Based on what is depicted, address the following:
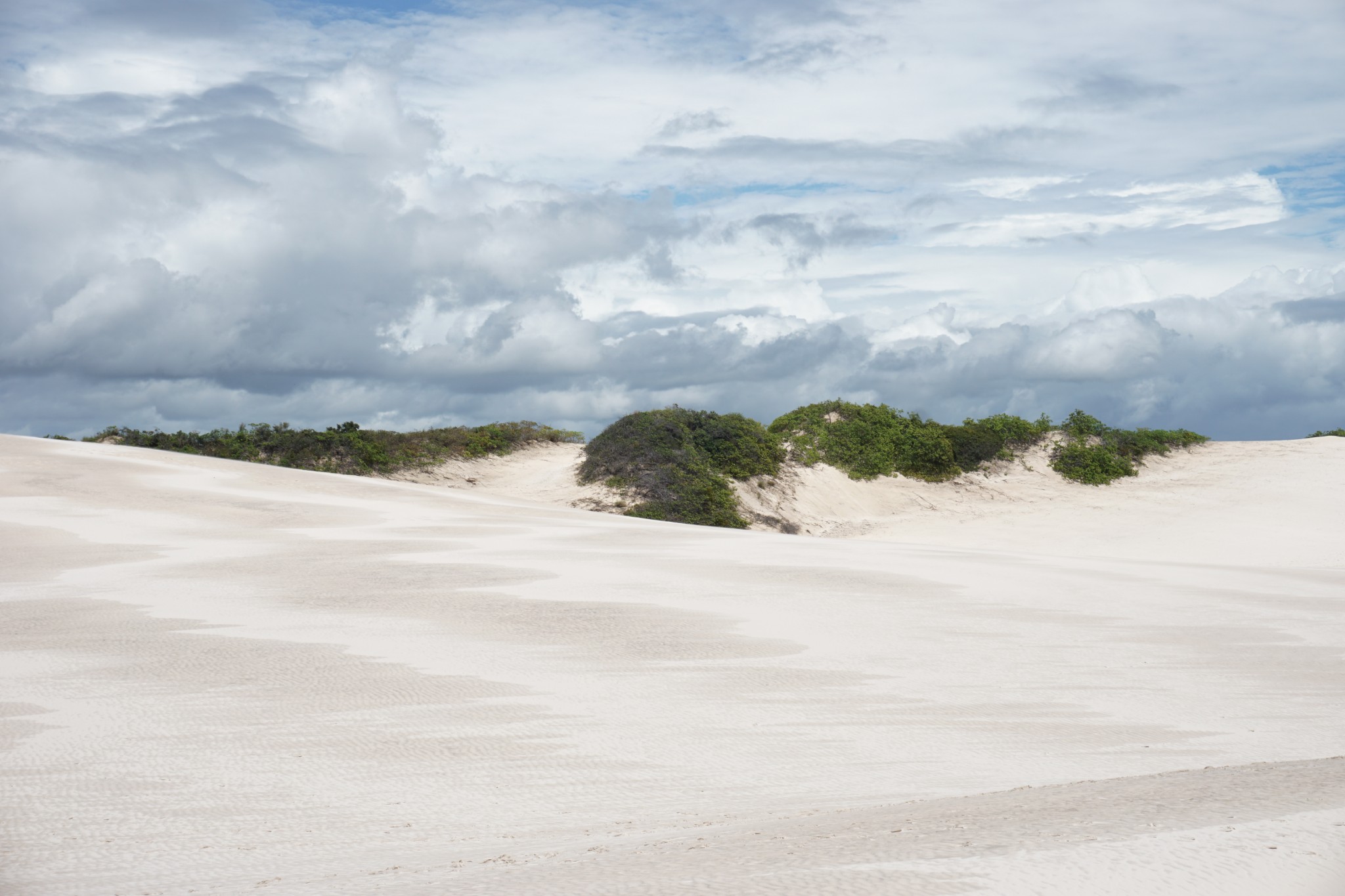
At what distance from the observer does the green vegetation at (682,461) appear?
86.1 feet

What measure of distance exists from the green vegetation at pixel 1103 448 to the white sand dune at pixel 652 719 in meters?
14.9

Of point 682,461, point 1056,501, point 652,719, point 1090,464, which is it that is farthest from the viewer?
point 1090,464

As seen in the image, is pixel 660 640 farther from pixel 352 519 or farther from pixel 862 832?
pixel 352 519

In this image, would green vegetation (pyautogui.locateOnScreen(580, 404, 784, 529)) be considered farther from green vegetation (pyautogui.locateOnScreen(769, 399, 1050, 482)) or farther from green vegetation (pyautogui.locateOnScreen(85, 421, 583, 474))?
green vegetation (pyautogui.locateOnScreen(85, 421, 583, 474))

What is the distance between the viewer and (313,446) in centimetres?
2972

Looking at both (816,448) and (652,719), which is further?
(816,448)

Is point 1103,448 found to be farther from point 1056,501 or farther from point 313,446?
point 313,446

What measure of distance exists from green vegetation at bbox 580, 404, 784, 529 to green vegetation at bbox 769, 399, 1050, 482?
1719 millimetres

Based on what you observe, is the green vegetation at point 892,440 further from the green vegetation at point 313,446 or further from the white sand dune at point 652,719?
the white sand dune at point 652,719

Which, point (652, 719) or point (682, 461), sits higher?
point (682, 461)

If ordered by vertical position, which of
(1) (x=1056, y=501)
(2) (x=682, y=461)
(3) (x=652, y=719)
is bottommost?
(3) (x=652, y=719)

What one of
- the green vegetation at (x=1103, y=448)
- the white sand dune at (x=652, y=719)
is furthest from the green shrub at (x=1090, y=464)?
the white sand dune at (x=652, y=719)

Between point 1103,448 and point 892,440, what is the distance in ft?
20.3

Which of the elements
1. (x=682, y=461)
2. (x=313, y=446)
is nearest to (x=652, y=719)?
(x=682, y=461)
